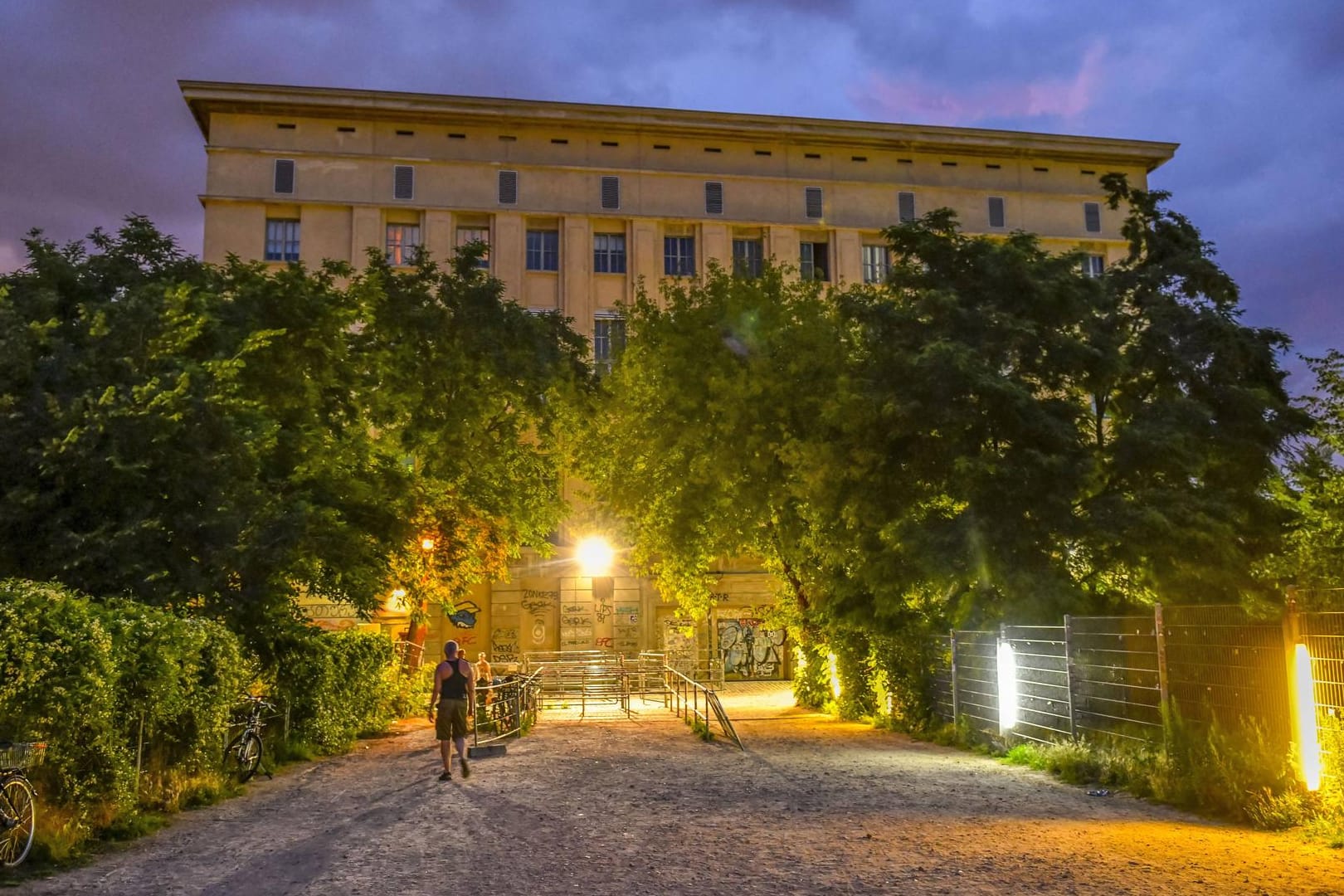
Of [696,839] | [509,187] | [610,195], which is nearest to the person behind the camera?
[696,839]

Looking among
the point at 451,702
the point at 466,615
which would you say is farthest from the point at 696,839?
the point at 466,615

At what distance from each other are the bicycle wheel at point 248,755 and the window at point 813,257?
38054 mm

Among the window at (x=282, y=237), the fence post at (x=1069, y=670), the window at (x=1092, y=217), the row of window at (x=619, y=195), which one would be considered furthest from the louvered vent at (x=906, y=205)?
the fence post at (x=1069, y=670)

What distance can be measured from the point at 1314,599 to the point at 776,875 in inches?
238

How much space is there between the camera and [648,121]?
159ft

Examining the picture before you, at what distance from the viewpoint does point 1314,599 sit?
10.9 meters

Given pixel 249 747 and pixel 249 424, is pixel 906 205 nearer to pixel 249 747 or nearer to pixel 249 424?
pixel 249 424

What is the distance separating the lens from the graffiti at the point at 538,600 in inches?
1715

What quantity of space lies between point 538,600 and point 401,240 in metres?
16.0

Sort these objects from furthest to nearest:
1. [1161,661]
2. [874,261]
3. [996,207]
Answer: [996,207]
[874,261]
[1161,661]

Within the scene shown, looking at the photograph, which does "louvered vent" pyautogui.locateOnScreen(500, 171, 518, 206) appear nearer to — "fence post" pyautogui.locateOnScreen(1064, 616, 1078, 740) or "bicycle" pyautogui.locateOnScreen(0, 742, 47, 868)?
"fence post" pyautogui.locateOnScreen(1064, 616, 1078, 740)

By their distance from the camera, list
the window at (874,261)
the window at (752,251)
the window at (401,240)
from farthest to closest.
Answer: the window at (874,261), the window at (752,251), the window at (401,240)

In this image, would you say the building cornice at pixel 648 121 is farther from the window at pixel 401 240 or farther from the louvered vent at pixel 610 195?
the window at pixel 401 240

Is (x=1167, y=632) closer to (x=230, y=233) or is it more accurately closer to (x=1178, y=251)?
(x=1178, y=251)
